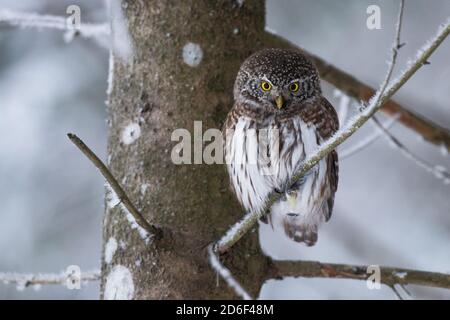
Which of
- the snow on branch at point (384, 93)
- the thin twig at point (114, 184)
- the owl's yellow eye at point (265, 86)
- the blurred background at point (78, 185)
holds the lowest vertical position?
the blurred background at point (78, 185)

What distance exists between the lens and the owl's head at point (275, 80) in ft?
10.9

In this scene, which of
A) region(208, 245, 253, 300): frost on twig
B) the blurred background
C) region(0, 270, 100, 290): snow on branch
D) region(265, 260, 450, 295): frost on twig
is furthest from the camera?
the blurred background

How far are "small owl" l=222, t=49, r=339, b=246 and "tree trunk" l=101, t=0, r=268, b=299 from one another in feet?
0.39

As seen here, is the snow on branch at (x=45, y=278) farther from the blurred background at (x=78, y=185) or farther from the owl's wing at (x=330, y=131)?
the blurred background at (x=78, y=185)

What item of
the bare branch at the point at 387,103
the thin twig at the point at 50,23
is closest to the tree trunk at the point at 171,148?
the thin twig at the point at 50,23

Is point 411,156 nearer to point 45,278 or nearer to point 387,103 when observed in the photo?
point 387,103

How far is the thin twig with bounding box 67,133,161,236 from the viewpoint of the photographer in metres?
2.20

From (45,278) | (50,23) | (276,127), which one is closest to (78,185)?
(50,23)

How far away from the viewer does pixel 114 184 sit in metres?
2.44

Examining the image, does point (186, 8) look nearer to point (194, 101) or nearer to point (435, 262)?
point (194, 101)

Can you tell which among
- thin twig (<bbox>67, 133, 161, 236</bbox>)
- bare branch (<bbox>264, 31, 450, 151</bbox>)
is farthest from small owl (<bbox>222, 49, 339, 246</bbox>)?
thin twig (<bbox>67, 133, 161, 236</bbox>)

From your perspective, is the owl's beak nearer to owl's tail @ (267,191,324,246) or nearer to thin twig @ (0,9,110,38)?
owl's tail @ (267,191,324,246)

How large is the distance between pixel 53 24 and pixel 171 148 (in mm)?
1037

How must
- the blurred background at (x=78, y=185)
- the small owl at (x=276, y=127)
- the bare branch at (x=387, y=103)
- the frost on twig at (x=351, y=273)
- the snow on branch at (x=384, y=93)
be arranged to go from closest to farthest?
the snow on branch at (x=384, y=93), the frost on twig at (x=351, y=273), the small owl at (x=276, y=127), the bare branch at (x=387, y=103), the blurred background at (x=78, y=185)
